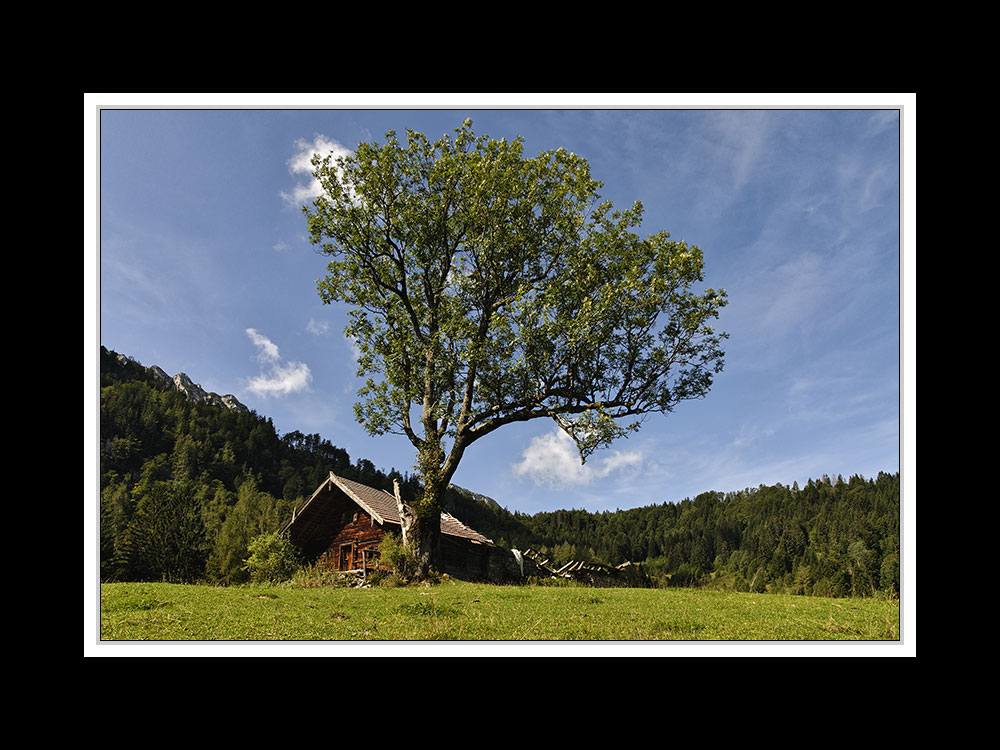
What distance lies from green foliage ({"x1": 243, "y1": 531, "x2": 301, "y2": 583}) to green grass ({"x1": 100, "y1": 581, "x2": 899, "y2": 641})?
1084 centimetres

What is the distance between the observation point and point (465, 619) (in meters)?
10.2

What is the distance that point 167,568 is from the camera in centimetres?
2106

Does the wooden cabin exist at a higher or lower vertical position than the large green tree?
lower

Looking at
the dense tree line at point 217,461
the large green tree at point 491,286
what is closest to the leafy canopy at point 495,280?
the large green tree at point 491,286

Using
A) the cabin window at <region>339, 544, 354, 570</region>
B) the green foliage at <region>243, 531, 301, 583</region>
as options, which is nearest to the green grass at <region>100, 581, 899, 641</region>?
the green foliage at <region>243, 531, 301, 583</region>

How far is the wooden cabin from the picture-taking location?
28.5m

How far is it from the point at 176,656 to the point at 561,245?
17.3 meters

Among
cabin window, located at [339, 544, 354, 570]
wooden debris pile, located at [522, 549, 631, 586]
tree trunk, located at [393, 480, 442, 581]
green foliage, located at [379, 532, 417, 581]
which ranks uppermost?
tree trunk, located at [393, 480, 442, 581]

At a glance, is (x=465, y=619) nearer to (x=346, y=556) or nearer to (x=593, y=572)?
(x=346, y=556)

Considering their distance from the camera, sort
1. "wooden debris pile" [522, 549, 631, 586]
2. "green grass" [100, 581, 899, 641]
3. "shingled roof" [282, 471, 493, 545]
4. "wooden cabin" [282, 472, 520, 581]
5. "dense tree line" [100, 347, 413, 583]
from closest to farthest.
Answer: "green grass" [100, 581, 899, 641], "shingled roof" [282, 471, 493, 545], "wooden cabin" [282, 472, 520, 581], "dense tree line" [100, 347, 413, 583], "wooden debris pile" [522, 549, 631, 586]

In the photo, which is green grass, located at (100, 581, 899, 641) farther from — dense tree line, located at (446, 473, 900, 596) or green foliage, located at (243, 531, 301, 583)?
green foliage, located at (243, 531, 301, 583)

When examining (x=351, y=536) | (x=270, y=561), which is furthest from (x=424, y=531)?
(x=351, y=536)
